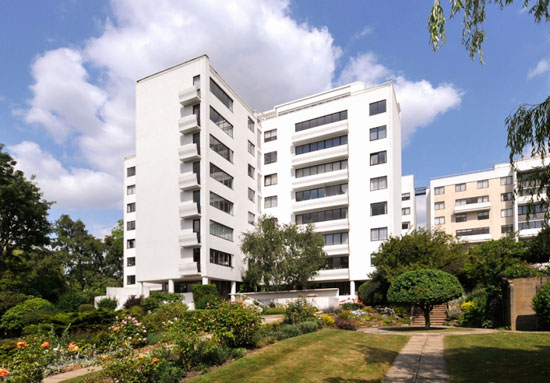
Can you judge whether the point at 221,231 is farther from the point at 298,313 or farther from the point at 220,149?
Result: the point at 298,313

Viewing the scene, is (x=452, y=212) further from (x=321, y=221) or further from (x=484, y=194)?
(x=321, y=221)

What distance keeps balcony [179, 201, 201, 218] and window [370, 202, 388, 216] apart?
19.6m

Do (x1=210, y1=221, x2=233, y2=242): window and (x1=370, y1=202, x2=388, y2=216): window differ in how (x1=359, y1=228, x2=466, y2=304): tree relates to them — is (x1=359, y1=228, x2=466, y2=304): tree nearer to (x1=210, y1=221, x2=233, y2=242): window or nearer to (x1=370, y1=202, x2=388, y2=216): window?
(x1=370, y1=202, x2=388, y2=216): window

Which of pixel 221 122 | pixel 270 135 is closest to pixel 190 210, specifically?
pixel 221 122

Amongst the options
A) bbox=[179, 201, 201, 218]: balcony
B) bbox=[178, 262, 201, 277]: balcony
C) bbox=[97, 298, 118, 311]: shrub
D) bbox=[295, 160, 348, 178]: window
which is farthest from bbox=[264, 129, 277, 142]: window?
bbox=[97, 298, 118, 311]: shrub

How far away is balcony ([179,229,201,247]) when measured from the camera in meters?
43.5

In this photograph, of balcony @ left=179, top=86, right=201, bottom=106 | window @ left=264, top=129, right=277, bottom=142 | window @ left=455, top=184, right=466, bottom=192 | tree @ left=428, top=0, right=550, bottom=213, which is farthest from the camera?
window @ left=455, top=184, right=466, bottom=192

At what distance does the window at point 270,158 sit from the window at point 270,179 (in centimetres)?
180

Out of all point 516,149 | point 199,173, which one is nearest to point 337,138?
point 199,173

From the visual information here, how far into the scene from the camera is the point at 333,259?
51.8 meters

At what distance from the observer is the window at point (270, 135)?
58500mm

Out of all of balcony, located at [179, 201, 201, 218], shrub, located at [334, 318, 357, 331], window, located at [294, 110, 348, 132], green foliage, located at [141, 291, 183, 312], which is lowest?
green foliage, located at [141, 291, 183, 312]

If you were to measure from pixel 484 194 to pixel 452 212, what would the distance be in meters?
6.39

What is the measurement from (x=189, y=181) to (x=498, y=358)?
35520mm
